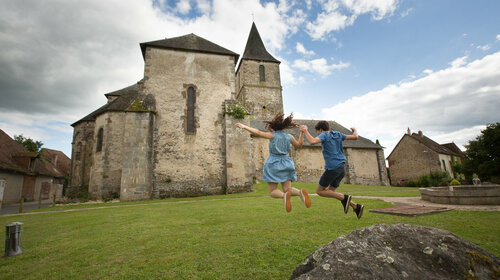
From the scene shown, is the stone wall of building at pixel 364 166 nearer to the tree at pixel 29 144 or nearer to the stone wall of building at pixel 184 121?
the stone wall of building at pixel 184 121

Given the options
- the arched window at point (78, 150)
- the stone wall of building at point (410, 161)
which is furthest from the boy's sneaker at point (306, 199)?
the stone wall of building at point (410, 161)

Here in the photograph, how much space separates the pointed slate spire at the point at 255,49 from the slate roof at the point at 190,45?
638 inches

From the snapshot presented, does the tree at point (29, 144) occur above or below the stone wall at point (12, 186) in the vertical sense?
above

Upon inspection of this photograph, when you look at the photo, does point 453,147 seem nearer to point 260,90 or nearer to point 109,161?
point 260,90

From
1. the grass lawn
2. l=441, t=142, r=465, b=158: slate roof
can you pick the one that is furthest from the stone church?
l=441, t=142, r=465, b=158: slate roof

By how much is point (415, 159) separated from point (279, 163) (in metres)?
40.3

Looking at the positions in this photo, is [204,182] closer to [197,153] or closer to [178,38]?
[197,153]

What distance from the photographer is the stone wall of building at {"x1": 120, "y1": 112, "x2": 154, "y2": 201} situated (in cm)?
1549

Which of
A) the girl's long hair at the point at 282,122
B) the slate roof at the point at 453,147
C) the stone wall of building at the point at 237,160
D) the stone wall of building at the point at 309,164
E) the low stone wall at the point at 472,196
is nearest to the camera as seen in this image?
the girl's long hair at the point at 282,122

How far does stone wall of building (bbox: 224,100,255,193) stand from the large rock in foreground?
15.4 meters

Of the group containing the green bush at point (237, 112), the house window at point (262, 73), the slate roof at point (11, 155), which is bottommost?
the slate roof at point (11, 155)

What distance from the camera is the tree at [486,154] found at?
976 inches

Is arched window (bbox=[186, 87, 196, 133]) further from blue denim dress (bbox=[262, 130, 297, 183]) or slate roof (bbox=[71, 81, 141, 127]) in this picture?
blue denim dress (bbox=[262, 130, 297, 183])

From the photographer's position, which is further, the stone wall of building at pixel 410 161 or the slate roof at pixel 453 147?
the slate roof at pixel 453 147
